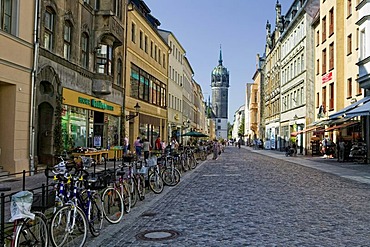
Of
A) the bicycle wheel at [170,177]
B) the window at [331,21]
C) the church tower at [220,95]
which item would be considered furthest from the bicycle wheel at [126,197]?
the church tower at [220,95]

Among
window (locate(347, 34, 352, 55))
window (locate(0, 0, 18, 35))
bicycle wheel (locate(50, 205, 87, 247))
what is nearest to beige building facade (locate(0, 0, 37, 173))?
window (locate(0, 0, 18, 35))

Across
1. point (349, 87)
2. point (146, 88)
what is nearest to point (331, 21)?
point (349, 87)

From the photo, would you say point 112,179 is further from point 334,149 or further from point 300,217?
point 334,149

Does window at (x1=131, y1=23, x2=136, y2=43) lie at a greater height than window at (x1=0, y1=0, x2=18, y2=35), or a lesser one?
greater

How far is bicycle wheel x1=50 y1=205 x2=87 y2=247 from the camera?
21.1 feet

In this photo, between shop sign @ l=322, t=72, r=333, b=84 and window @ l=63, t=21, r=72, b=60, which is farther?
shop sign @ l=322, t=72, r=333, b=84

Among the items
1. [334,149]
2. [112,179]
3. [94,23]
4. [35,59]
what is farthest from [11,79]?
[334,149]

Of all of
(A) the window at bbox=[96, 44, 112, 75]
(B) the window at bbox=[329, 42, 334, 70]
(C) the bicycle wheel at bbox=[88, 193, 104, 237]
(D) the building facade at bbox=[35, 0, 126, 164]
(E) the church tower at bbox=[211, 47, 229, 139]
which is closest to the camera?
(C) the bicycle wheel at bbox=[88, 193, 104, 237]

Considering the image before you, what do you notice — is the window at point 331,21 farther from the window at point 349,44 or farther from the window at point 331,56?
the window at point 349,44

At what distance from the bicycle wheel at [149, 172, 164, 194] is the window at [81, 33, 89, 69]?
11559mm

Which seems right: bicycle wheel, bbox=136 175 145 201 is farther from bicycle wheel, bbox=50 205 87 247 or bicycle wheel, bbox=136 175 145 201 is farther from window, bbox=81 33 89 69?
window, bbox=81 33 89 69

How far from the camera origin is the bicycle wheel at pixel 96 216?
7.74 meters

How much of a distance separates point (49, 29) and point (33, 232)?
1540 centimetres

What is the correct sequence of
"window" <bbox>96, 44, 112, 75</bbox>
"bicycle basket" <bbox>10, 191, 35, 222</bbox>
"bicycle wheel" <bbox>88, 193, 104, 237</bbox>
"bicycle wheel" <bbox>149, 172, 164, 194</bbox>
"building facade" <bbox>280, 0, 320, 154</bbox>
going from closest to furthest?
"bicycle basket" <bbox>10, 191, 35, 222</bbox> < "bicycle wheel" <bbox>88, 193, 104, 237</bbox> < "bicycle wheel" <bbox>149, 172, 164, 194</bbox> < "window" <bbox>96, 44, 112, 75</bbox> < "building facade" <bbox>280, 0, 320, 154</bbox>
